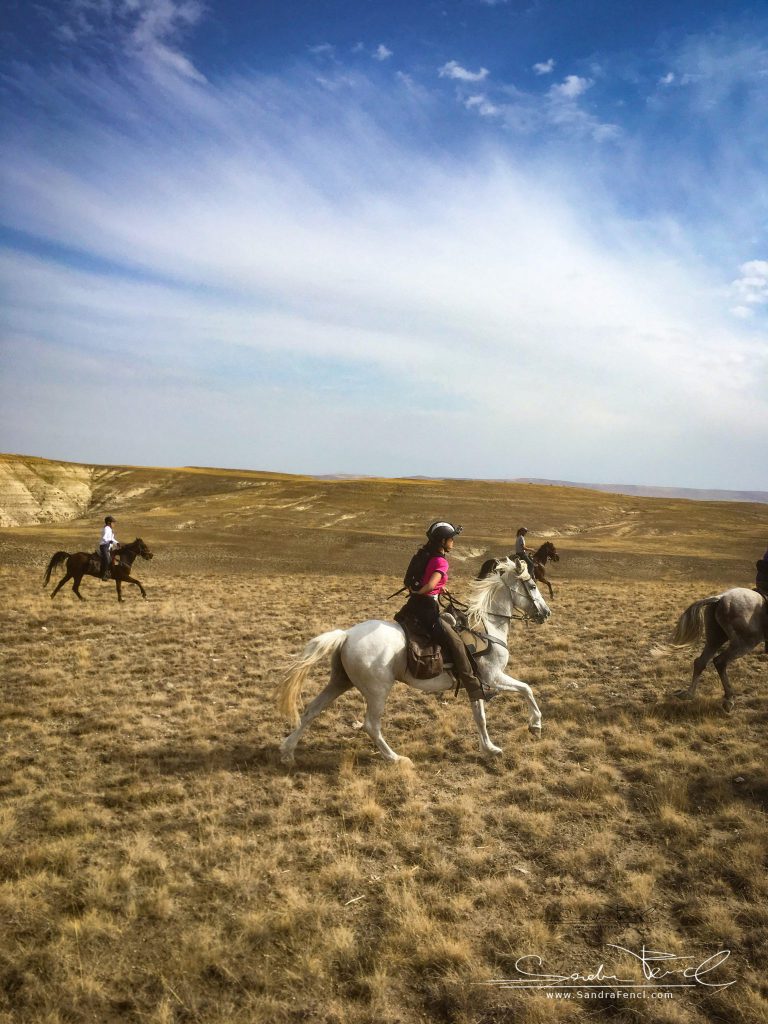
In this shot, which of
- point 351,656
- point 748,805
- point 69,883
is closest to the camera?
point 69,883

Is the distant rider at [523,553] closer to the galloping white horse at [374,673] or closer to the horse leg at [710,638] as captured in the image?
the horse leg at [710,638]

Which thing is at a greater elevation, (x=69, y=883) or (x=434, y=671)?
(x=434, y=671)

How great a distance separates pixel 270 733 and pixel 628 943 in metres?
5.73

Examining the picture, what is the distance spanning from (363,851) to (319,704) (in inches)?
90.4

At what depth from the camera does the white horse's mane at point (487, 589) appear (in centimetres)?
868

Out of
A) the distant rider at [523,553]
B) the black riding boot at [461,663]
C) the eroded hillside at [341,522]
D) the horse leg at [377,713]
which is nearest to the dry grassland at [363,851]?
the horse leg at [377,713]

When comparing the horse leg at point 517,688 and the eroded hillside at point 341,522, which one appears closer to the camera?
the horse leg at point 517,688

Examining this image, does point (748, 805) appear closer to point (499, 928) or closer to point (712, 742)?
point (712, 742)

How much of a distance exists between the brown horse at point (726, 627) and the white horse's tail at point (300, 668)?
6.55m

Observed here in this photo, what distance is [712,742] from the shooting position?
8367 mm

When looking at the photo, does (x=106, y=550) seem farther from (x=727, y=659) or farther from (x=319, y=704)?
(x=727, y=659)

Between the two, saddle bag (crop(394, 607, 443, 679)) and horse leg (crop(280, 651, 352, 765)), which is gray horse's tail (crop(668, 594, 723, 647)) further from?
horse leg (crop(280, 651, 352, 765))

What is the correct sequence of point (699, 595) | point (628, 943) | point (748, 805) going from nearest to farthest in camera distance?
1. point (628, 943)
2. point (748, 805)
3. point (699, 595)

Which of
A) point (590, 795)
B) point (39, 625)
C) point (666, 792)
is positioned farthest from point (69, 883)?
point (39, 625)
